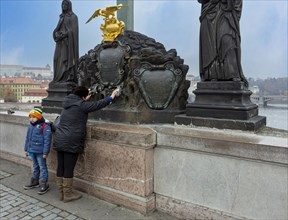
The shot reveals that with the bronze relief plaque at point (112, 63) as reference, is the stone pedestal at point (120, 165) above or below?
below

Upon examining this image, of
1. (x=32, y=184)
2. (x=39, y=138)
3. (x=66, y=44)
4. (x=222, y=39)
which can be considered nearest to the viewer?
(x=222, y=39)

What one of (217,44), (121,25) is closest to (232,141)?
(217,44)

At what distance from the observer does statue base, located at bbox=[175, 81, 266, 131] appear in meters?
3.95

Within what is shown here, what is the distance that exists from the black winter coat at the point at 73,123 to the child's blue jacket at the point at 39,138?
55 cm

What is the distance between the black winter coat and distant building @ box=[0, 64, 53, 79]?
142m

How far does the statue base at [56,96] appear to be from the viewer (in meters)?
6.90

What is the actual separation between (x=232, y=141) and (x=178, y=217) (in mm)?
1398

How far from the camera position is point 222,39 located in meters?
4.24

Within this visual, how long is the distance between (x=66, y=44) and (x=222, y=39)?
4375mm

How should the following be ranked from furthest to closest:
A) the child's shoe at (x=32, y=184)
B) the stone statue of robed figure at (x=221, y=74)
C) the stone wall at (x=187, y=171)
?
the child's shoe at (x=32, y=184), the stone statue of robed figure at (x=221, y=74), the stone wall at (x=187, y=171)

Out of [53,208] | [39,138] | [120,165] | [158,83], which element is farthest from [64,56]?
[53,208]

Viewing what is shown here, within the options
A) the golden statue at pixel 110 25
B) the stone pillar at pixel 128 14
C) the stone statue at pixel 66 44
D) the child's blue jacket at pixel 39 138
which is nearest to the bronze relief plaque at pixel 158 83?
the golden statue at pixel 110 25

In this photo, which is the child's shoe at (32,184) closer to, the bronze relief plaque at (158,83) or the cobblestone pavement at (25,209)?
the cobblestone pavement at (25,209)

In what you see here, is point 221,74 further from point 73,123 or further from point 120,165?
point 73,123
